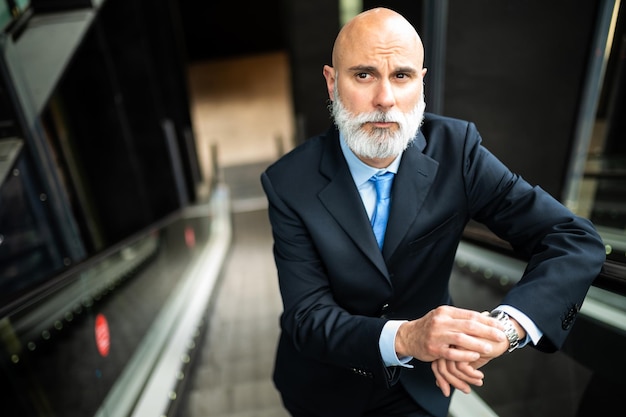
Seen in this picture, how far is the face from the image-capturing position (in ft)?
3.06

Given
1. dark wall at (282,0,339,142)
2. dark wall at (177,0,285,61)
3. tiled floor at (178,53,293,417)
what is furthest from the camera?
dark wall at (177,0,285,61)

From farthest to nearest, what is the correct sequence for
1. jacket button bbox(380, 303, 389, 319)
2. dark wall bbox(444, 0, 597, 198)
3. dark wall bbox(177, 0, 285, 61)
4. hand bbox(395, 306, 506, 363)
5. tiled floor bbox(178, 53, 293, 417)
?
dark wall bbox(177, 0, 285, 61) → tiled floor bbox(178, 53, 293, 417) → dark wall bbox(444, 0, 597, 198) → jacket button bbox(380, 303, 389, 319) → hand bbox(395, 306, 506, 363)

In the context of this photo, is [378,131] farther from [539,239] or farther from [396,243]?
[539,239]

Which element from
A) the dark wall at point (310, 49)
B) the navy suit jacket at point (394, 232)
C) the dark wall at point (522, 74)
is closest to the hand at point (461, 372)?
the navy suit jacket at point (394, 232)

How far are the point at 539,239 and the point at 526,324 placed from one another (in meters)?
0.25

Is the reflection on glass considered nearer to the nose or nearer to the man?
the man

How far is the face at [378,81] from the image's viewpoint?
93cm

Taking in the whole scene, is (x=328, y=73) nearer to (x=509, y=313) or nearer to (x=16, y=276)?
(x=509, y=313)

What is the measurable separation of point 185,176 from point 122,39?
3944 mm

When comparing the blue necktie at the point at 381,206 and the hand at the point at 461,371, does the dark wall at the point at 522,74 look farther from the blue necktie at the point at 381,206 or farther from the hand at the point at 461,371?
the hand at the point at 461,371

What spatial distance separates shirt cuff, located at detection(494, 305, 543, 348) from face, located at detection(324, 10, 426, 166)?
0.47 m

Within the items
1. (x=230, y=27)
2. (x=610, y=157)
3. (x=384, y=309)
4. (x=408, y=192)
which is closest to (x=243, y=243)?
(x=610, y=157)

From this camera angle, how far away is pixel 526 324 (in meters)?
0.94

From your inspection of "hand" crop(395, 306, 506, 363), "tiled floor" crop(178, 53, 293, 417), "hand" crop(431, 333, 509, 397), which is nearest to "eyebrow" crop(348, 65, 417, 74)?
"hand" crop(395, 306, 506, 363)
